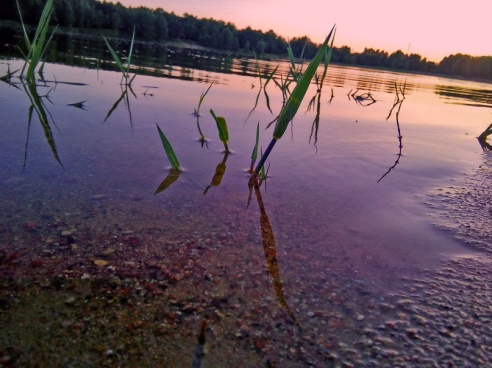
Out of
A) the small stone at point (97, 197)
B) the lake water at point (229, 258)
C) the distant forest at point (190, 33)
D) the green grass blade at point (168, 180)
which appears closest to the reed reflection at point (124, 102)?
the lake water at point (229, 258)

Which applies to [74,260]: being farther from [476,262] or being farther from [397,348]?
[476,262]

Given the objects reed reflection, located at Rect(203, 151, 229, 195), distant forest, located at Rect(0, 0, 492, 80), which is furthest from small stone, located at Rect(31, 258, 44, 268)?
distant forest, located at Rect(0, 0, 492, 80)

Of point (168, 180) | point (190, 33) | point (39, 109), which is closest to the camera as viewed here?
point (168, 180)

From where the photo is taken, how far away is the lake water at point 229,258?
2.27ft

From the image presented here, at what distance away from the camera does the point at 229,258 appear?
982 mm

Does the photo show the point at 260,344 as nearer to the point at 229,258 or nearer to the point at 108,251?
the point at 229,258

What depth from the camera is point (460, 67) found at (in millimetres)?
40438

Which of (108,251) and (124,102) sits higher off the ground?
(124,102)

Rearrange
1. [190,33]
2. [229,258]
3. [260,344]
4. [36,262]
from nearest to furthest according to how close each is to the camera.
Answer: [260,344] → [36,262] → [229,258] → [190,33]

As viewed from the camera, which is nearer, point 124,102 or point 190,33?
point 124,102

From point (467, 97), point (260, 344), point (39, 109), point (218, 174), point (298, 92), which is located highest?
point (467, 97)

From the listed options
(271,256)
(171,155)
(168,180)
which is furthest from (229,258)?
(171,155)

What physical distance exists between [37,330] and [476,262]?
3.94ft

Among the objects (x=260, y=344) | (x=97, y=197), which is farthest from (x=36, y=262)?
(x=260, y=344)
